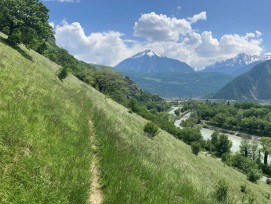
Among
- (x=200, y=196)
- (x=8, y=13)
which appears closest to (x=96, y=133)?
(x=200, y=196)

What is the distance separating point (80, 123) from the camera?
798 inches

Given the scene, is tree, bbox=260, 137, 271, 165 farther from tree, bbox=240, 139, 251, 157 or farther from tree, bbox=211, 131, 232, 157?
tree, bbox=211, 131, 232, 157

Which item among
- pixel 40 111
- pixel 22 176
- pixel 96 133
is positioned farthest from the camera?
pixel 96 133

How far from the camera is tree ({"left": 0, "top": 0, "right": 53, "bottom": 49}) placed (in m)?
54.0

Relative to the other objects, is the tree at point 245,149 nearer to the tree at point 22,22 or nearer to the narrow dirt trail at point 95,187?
the tree at point 22,22

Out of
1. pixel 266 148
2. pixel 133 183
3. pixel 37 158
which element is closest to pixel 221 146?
pixel 266 148

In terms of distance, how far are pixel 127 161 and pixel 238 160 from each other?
115415 mm

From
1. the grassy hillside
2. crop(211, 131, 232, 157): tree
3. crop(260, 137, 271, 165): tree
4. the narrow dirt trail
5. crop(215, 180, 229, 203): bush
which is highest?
the grassy hillside

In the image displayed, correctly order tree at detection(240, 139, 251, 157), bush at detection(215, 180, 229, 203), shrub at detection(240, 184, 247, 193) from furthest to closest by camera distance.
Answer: tree at detection(240, 139, 251, 157)
shrub at detection(240, 184, 247, 193)
bush at detection(215, 180, 229, 203)

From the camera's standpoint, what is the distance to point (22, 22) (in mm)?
54188

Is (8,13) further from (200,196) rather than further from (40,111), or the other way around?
(200,196)

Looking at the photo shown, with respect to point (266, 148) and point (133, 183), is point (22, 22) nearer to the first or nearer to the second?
point (133, 183)

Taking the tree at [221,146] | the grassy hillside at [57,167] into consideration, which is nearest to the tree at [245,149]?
the tree at [221,146]

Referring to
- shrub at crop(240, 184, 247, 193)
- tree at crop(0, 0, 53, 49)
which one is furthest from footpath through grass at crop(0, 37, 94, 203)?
shrub at crop(240, 184, 247, 193)
